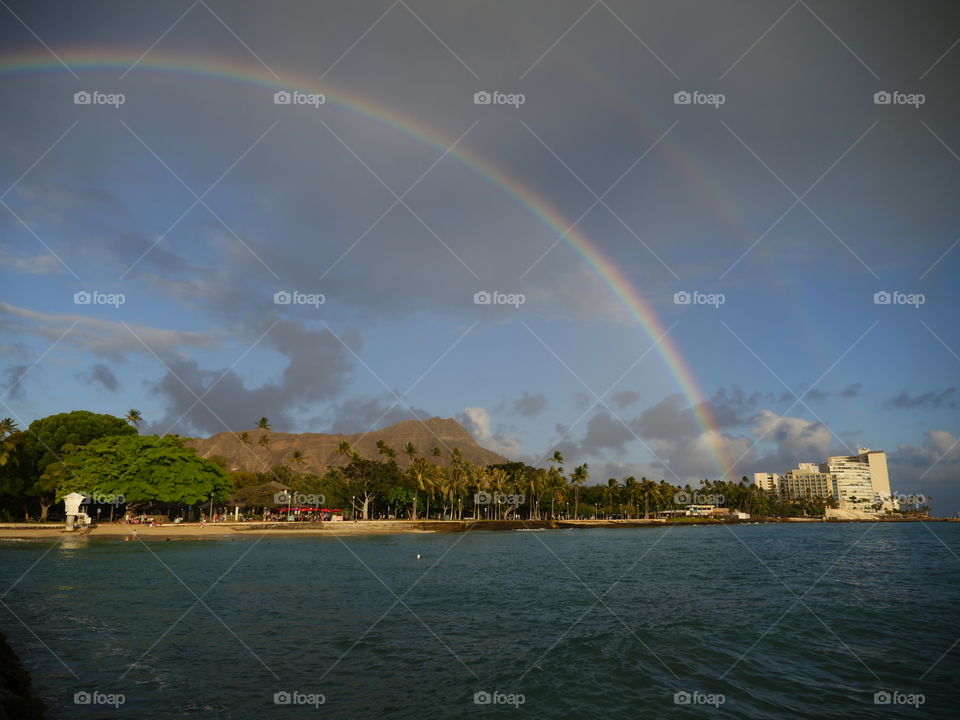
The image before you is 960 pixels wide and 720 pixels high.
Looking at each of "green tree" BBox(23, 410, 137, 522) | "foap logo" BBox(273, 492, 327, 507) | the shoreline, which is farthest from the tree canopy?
"foap logo" BBox(273, 492, 327, 507)

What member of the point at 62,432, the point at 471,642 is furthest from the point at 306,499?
the point at 471,642

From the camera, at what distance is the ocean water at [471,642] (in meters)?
15.0

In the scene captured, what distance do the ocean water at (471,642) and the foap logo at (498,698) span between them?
7 cm

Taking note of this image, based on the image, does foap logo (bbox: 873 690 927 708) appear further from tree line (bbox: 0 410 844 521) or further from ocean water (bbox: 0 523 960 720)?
tree line (bbox: 0 410 844 521)

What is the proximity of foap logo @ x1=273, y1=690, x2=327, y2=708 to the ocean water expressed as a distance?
0.07 metres

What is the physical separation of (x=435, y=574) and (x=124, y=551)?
29.7 m

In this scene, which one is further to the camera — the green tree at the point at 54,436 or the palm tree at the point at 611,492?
the palm tree at the point at 611,492

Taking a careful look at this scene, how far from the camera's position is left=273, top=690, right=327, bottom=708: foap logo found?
14.3m

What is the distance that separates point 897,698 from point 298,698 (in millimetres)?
15566

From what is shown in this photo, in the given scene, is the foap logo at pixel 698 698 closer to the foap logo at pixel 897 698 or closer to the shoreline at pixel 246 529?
the foap logo at pixel 897 698

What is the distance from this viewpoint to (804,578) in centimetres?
4278

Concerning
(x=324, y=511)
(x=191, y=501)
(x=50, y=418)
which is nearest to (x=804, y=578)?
(x=191, y=501)

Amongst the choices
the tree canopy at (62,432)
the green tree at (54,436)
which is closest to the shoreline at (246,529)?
the green tree at (54,436)

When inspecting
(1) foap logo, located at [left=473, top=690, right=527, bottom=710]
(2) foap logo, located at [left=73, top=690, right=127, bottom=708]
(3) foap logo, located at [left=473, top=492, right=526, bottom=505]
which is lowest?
(1) foap logo, located at [left=473, top=690, right=527, bottom=710]
